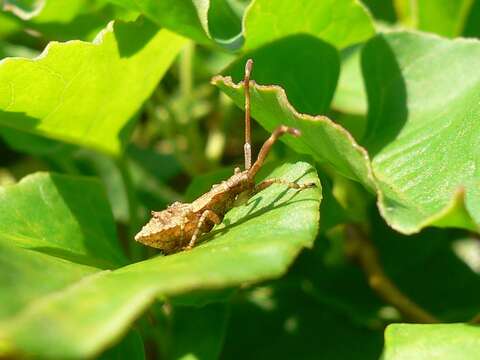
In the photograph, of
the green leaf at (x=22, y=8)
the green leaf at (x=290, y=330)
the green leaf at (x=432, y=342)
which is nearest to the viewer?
the green leaf at (x=432, y=342)

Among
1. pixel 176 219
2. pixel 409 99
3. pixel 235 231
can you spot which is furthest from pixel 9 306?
pixel 409 99

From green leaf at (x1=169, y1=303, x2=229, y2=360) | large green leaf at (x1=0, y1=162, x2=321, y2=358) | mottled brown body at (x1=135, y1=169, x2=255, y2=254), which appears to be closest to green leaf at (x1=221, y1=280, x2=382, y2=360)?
green leaf at (x1=169, y1=303, x2=229, y2=360)

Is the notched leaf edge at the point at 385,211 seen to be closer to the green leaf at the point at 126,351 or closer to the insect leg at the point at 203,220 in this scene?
the insect leg at the point at 203,220

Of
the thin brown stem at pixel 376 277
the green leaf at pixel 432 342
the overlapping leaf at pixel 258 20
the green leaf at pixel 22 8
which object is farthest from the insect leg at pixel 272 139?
Answer: the green leaf at pixel 22 8

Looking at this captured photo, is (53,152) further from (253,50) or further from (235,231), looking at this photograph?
(235,231)

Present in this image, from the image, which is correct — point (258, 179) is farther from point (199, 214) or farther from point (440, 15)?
point (440, 15)
